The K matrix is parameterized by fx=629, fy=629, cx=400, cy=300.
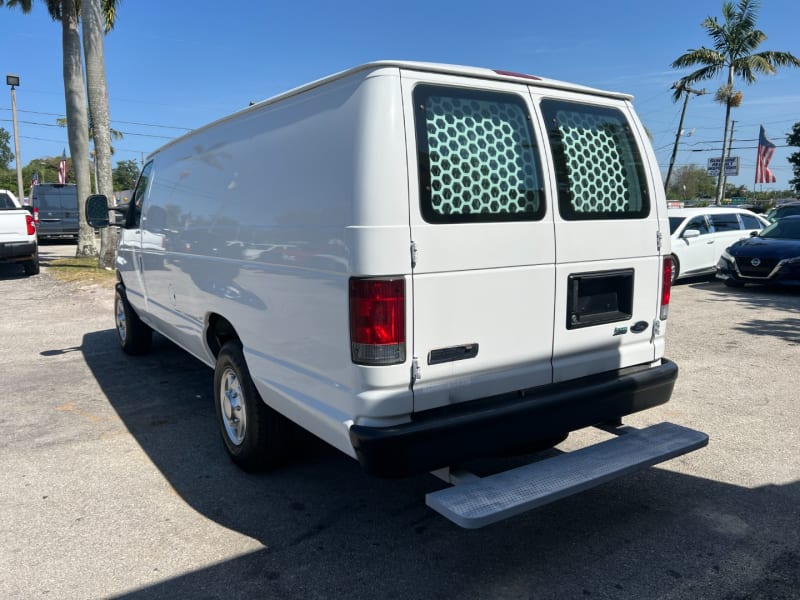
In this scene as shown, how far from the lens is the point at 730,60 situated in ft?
82.0

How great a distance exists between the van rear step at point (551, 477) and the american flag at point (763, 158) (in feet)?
119

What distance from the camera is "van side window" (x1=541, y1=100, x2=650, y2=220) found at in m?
3.25

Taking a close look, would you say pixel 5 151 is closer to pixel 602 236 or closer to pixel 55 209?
pixel 55 209

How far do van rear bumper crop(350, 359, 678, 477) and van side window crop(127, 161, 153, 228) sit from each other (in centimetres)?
400

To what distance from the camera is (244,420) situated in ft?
12.6

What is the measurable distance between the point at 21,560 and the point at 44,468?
46.0 inches

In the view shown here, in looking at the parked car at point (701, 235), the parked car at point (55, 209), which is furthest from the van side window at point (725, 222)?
the parked car at point (55, 209)

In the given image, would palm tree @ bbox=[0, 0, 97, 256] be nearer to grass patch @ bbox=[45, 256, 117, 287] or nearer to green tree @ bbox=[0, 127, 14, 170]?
grass patch @ bbox=[45, 256, 117, 287]

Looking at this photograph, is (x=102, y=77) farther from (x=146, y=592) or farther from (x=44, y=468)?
(x=146, y=592)

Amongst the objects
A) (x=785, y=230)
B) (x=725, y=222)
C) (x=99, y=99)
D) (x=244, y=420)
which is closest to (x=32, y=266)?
(x=99, y=99)

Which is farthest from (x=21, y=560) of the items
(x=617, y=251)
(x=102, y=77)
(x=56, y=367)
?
(x=102, y=77)

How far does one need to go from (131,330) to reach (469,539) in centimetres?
500

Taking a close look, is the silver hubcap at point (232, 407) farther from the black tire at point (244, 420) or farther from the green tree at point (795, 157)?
the green tree at point (795, 157)

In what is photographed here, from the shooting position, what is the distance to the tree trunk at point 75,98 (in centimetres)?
1559
